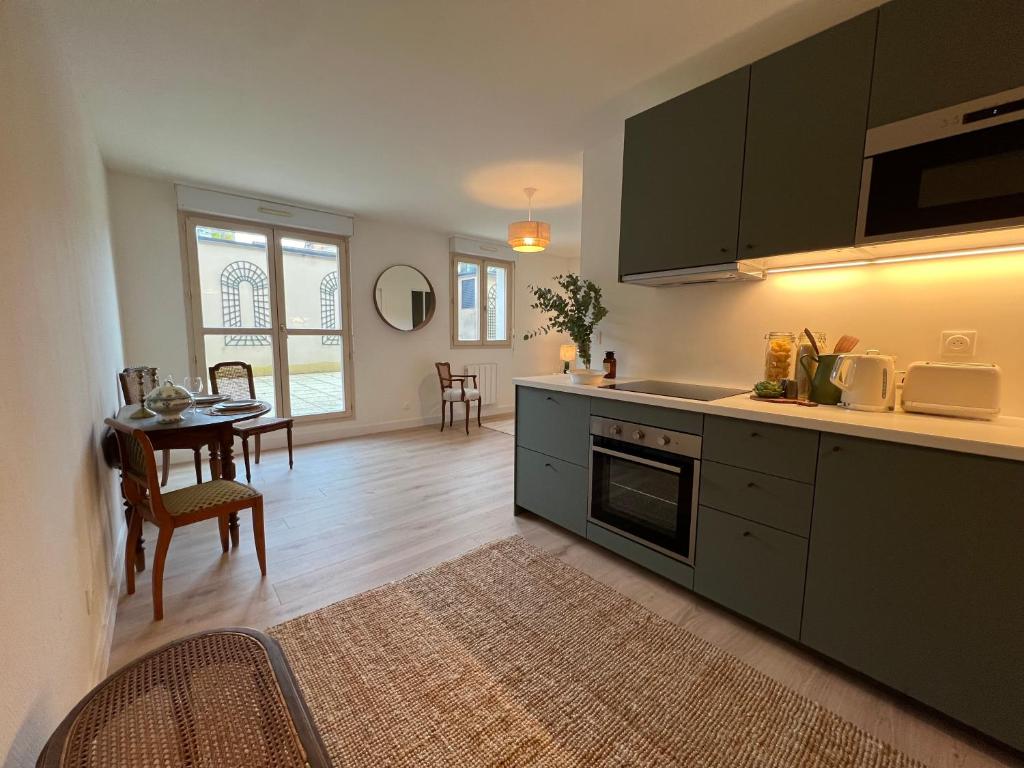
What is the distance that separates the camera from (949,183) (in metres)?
1.39

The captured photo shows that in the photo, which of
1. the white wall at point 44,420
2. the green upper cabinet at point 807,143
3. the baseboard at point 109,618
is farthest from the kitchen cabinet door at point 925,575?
the baseboard at point 109,618

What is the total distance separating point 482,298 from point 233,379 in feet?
10.6

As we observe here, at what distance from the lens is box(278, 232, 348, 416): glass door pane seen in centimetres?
445

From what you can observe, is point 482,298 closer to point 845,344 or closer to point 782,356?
point 782,356

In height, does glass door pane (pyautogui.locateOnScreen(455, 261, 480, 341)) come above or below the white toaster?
above

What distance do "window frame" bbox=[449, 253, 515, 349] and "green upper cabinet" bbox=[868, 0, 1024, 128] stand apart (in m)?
4.66

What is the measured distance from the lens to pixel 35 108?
1416mm

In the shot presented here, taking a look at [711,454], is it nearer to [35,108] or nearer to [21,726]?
[21,726]

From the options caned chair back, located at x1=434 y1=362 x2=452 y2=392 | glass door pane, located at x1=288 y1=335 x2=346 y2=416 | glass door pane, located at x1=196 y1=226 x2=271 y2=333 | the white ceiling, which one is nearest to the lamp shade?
the white ceiling

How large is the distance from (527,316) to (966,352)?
5.30m

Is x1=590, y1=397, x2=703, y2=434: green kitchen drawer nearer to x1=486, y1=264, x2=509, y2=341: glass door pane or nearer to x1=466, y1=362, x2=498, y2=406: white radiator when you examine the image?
x1=466, y1=362, x2=498, y2=406: white radiator

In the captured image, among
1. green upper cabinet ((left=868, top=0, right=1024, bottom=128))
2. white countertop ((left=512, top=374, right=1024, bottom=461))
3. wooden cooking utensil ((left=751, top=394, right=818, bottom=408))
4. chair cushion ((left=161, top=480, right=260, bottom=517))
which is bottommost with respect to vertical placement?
chair cushion ((left=161, top=480, right=260, bottom=517))

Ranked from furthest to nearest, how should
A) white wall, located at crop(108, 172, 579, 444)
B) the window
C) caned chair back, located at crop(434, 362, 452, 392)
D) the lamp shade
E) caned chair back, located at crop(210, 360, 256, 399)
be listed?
the window, caned chair back, located at crop(434, 362, 452, 392), the lamp shade, caned chair back, located at crop(210, 360, 256, 399), white wall, located at crop(108, 172, 579, 444)

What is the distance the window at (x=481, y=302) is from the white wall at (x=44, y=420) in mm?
3939
